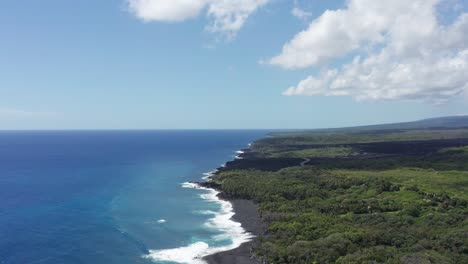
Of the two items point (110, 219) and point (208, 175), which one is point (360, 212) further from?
point (208, 175)

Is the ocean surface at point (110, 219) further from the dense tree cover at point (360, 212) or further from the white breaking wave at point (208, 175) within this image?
the dense tree cover at point (360, 212)

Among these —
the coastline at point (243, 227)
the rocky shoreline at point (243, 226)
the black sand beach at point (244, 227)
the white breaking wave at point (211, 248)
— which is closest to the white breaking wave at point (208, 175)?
the rocky shoreline at point (243, 226)

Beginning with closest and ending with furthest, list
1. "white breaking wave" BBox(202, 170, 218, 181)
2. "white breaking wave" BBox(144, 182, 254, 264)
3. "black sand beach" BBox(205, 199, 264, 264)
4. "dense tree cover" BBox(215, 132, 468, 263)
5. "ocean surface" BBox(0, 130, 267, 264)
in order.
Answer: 1. "dense tree cover" BBox(215, 132, 468, 263)
2. "black sand beach" BBox(205, 199, 264, 264)
3. "white breaking wave" BBox(144, 182, 254, 264)
4. "ocean surface" BBox(0, 130, 267, 264)
5. "white breaking wave" BBox(202, 170, 218, 181)

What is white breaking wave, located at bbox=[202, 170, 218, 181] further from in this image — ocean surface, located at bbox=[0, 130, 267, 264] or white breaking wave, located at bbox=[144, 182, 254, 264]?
white breaking wave, located at bbox=[144, 182, 254, 264]

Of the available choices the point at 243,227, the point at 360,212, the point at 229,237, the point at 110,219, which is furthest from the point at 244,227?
the point at 110,219

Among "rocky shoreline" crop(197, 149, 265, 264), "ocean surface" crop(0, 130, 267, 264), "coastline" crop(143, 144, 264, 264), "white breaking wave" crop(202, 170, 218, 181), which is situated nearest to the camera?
"rocky shoreline" crop(197, 149, 265, 264)

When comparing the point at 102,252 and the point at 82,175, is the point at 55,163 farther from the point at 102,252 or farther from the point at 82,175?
the point at 102,252

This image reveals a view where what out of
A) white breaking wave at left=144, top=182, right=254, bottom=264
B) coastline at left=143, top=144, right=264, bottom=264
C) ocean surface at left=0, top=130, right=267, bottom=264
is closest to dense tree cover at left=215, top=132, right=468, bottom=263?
coastline at left=143, top=144, right=264, bottom=264

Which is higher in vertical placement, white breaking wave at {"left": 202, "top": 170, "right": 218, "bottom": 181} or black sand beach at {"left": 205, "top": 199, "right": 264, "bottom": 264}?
white breaking wave at {"left": 202, "top": 170, "right": 218, "bottom": 181}
